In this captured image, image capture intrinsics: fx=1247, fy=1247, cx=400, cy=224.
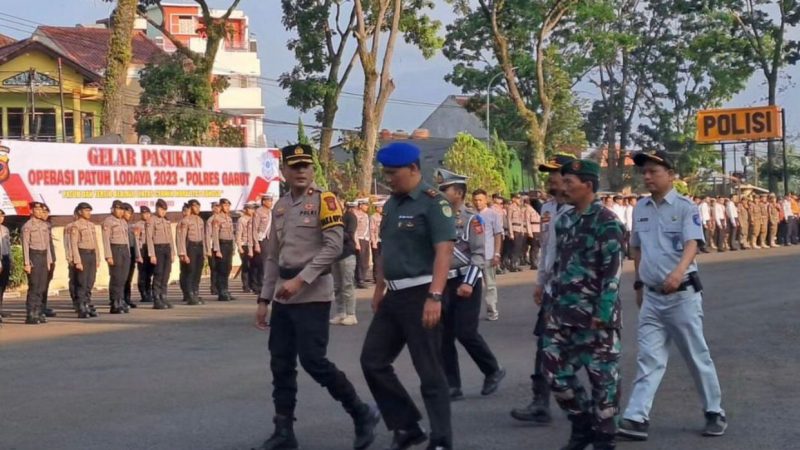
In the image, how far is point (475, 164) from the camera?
150 feet

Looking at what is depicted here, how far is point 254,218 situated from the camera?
76.0 feet

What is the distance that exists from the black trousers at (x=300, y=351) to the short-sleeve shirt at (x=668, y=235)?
7.12ft

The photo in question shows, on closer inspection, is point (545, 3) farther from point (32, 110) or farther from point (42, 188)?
point (42, 188)

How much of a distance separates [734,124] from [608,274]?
43356 mm

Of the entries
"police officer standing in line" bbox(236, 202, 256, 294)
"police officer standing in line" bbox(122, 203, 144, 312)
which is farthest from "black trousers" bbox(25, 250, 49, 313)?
"police officer standing in line" bbox(236, 202, 256, 294)

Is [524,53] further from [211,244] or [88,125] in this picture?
[211,244]

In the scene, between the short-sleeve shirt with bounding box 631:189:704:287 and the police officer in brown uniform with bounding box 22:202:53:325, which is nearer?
the short-sleeve shirt with bounding box 631:189:704:287

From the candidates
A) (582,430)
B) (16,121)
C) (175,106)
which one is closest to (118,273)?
(582,430)

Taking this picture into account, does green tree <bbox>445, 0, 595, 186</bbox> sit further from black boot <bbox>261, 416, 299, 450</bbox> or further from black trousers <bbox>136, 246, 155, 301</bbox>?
black boot <bbox>261, 416, 299, 450</bbox>

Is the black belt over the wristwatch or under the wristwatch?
over

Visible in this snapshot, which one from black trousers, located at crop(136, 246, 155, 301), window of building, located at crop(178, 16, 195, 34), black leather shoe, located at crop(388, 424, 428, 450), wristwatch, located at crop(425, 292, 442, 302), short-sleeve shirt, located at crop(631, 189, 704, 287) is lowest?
black leather shoe, located at crop(388, 424, 428, 450)

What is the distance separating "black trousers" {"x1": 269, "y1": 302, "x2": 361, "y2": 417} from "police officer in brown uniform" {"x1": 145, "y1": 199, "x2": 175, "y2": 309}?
13.1 m

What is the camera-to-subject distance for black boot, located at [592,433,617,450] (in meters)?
7.18

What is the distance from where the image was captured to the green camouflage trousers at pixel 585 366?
7.10 m
